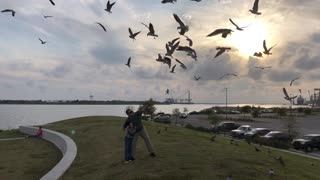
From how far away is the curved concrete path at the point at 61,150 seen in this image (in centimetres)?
1655

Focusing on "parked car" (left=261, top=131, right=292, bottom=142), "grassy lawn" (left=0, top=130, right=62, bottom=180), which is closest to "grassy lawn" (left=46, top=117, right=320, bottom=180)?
"grassy lawn" (left=0, top=130, right=62, bottom=180)

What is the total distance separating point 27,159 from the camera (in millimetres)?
22969

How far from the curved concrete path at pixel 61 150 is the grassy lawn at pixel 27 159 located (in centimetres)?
40

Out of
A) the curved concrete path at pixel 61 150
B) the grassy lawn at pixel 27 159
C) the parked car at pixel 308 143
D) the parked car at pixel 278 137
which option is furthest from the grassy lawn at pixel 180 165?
the parked car at pixel 278 137

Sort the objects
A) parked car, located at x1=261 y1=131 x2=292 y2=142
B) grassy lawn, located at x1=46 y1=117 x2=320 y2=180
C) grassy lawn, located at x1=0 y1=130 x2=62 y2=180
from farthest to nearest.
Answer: parked car, located at x1=261 y1=131 x2=292 y2=142
grassy lawn, located at x1=0 y1=130 x2=62 y2=180
grassy lawn, located at x1=46 y1=117 x2=320 y2=180

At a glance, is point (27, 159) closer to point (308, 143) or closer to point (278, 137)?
point (308, 143)

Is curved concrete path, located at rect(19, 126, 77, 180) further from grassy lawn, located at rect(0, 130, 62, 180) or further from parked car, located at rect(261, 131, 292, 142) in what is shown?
parked car, located at rect(261, 131, 292, 142)

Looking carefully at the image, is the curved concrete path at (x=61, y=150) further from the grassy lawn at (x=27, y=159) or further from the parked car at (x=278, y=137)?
the parked car at (x=278, y=137)

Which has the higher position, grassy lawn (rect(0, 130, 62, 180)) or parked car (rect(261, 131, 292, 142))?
parked car (rect(261, 131, 292, 142))

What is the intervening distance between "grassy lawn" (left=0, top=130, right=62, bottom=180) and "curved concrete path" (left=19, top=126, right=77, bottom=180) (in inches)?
15.7

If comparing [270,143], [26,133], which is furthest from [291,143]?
[26,133]

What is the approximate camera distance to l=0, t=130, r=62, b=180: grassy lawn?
19.2 metres

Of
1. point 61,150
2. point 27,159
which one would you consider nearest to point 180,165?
point 27,159

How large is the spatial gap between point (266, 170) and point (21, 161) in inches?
460
